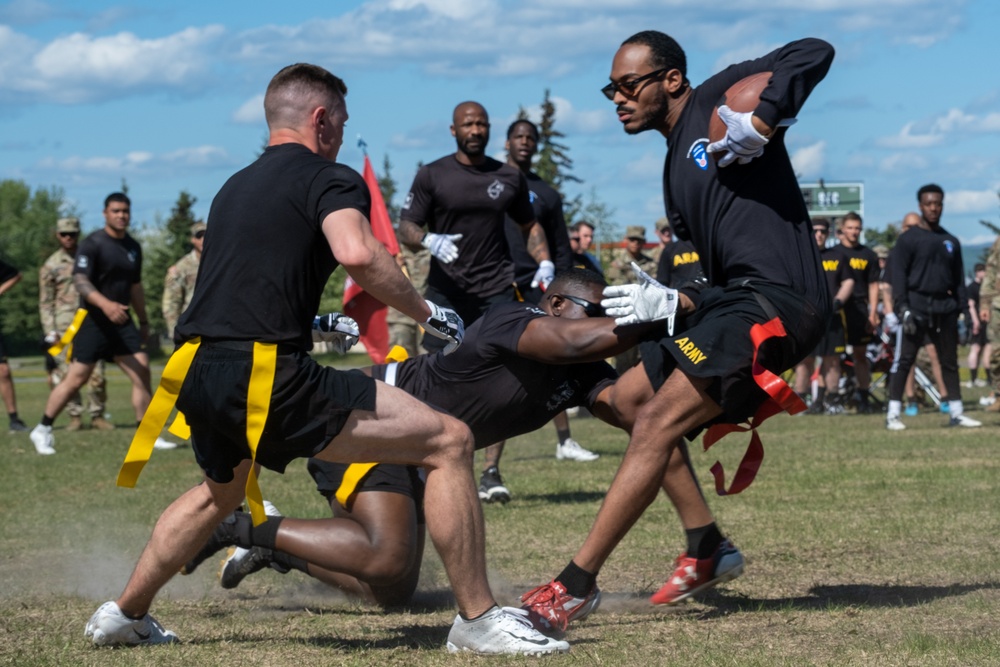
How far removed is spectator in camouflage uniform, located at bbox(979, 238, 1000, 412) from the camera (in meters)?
15.9

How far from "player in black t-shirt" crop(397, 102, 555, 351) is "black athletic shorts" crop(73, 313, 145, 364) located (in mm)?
5214

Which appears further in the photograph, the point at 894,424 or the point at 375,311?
the point at 894,424

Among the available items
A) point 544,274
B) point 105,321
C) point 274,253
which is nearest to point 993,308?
point 544,274

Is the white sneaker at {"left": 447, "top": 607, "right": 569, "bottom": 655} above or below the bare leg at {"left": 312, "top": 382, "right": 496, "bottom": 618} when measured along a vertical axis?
below

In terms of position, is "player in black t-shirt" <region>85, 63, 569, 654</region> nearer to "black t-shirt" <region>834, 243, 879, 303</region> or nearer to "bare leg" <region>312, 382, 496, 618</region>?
"bare leg" <region>312, 382, 496, 618</region>

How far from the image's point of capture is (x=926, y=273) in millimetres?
14719

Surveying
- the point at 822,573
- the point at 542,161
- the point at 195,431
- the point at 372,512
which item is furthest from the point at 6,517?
the point at 542,161

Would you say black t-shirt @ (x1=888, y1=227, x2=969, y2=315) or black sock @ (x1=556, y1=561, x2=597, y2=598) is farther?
black t-shirt @ (x1=888, y1=227, x2=969, y2=315)

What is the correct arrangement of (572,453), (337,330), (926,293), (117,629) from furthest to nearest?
(926,293) < (572,453) < (337,330) < (117,629)

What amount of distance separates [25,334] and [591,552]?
250ft

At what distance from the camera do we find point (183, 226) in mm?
73125

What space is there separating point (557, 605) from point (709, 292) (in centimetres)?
135

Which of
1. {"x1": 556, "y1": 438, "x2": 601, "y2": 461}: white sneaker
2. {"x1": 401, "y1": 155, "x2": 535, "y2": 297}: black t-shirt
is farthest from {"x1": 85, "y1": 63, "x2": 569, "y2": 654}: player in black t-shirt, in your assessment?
{"x1": 556, "y1": 438, "x2": 601, "y2": 461}: white sneaker

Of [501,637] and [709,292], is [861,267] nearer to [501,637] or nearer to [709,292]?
[709,292]
